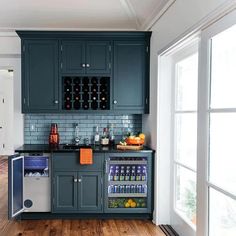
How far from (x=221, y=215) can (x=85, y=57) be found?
9.00ft

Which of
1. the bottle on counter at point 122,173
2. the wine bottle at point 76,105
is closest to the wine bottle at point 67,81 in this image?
the wine bottle at point 76,105

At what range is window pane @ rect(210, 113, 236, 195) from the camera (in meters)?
2.24

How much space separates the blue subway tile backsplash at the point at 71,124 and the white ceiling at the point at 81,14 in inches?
50.9

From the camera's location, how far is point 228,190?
7.45 feet

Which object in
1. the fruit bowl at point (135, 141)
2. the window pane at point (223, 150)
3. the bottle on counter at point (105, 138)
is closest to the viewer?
the window pane at point (223, 150)

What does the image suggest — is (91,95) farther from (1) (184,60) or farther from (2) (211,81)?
(2) (211,81)

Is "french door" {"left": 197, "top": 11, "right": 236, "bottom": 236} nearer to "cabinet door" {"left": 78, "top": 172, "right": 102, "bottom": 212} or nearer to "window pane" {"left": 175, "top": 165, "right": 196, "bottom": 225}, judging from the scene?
"window pane" {"left": 175, "top": 165, "right": 196, "bottom": 225}

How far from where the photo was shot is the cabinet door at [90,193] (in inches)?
162

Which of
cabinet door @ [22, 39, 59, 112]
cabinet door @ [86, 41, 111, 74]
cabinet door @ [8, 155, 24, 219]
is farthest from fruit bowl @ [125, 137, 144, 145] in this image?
cabinet door @ [8, 155, 24, 219]

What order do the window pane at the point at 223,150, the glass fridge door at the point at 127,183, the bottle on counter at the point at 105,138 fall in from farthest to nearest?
the bottle on counter at the point at 105,138 < the glass fridge door at the point at 127,183 < the window pane at the point at 223,150

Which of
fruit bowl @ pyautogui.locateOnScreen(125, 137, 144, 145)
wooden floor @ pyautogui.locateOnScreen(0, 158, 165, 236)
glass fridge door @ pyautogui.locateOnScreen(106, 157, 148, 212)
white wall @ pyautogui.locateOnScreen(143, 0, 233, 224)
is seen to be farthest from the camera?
fruit bowl @ pyautogui.locateOnScreen(125, 137, 144, 145)

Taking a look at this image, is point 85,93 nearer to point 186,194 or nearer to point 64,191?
point 64,191

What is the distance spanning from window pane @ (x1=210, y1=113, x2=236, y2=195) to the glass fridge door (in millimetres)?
1658

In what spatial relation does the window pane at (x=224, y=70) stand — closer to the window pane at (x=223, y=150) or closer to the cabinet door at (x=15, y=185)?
the window pane at (x=223, y=150)
